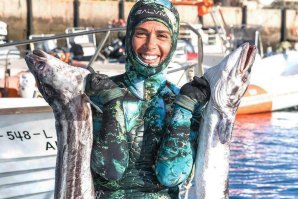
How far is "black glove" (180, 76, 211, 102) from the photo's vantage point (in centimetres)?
353

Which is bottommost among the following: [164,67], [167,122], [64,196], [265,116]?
[265,116]

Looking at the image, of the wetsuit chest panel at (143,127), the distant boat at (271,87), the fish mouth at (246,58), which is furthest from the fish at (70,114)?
the distant boat at (271,87)

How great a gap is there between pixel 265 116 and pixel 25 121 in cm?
1187

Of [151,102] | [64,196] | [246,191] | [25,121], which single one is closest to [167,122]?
[151,102]

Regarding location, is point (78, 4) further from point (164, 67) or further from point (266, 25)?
point (164, 67)

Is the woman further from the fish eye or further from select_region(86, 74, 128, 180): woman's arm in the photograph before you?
the fish eye

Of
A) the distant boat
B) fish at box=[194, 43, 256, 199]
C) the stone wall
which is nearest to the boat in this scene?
fish at box=[194, 43, 256, 199]

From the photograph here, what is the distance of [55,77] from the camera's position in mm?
3492

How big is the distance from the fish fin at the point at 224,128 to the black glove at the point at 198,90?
12 centimetres

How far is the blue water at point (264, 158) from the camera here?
1195cm

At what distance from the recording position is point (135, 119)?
364 cm

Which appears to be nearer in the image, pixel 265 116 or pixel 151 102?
pixel 151 102

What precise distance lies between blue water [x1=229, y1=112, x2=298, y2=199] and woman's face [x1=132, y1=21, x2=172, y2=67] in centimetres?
789

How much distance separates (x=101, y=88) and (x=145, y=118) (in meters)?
0.24
